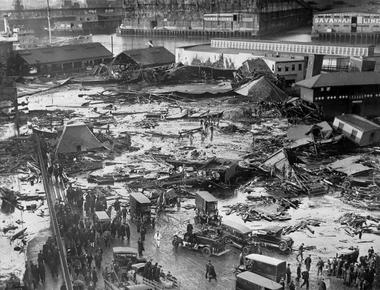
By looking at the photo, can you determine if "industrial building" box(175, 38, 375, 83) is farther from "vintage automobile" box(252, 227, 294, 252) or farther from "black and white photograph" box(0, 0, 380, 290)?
"vintage automobile" box(252, 227, 294, 252)

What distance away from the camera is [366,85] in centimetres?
3638

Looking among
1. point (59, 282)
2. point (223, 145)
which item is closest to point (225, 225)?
point (59, 282)

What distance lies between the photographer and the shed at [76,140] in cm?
2791

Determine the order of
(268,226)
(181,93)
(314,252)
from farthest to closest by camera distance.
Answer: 1. (181,93)
2. (268,226)
3. (314,252)

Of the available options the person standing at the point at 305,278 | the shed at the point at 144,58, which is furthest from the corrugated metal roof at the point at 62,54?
the person standing at the point at 305,278

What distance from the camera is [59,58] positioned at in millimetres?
59219

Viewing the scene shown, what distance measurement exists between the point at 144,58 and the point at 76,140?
33164mm

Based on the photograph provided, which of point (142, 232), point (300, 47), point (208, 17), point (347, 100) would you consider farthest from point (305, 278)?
point (208, 17)

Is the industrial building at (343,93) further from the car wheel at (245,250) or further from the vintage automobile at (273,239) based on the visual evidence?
the car wheel at (245,250)

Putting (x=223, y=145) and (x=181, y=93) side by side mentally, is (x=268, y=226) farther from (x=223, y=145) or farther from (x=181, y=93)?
(x=181, y=93)

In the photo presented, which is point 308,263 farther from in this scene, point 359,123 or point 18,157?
point 18,157

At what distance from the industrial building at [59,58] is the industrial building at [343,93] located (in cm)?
3218

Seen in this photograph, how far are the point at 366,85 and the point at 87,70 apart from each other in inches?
1352

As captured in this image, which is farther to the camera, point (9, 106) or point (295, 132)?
point (9, 106)
